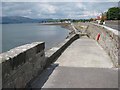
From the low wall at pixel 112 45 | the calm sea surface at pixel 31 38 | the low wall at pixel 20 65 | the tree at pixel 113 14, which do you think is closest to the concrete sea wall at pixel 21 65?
the low wall at pixel 20 65

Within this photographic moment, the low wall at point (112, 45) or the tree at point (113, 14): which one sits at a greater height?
the tree at point (113, 14)

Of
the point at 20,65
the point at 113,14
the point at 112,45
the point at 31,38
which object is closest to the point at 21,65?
the point at 20,65

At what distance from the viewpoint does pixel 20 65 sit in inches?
202

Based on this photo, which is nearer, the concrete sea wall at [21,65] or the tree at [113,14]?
the concrete sea wall at [21,65]

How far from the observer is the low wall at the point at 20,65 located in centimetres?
440

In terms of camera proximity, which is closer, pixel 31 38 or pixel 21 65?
pixel 21 65

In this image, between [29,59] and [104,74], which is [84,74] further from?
[29,59]

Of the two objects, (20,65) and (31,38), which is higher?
(20,65)

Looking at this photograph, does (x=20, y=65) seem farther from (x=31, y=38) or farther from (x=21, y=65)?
(x=31, y=38)

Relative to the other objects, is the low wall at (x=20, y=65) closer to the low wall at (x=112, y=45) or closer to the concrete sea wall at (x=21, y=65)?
the concrete sea wall at (x=21, y=65)

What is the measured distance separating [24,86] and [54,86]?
2.80 ft

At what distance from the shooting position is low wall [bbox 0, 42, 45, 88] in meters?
4.40

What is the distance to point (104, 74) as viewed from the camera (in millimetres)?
7129

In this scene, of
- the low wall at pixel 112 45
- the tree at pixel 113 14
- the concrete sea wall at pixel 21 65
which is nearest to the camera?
the concrete sea wall at pixel 21 65
